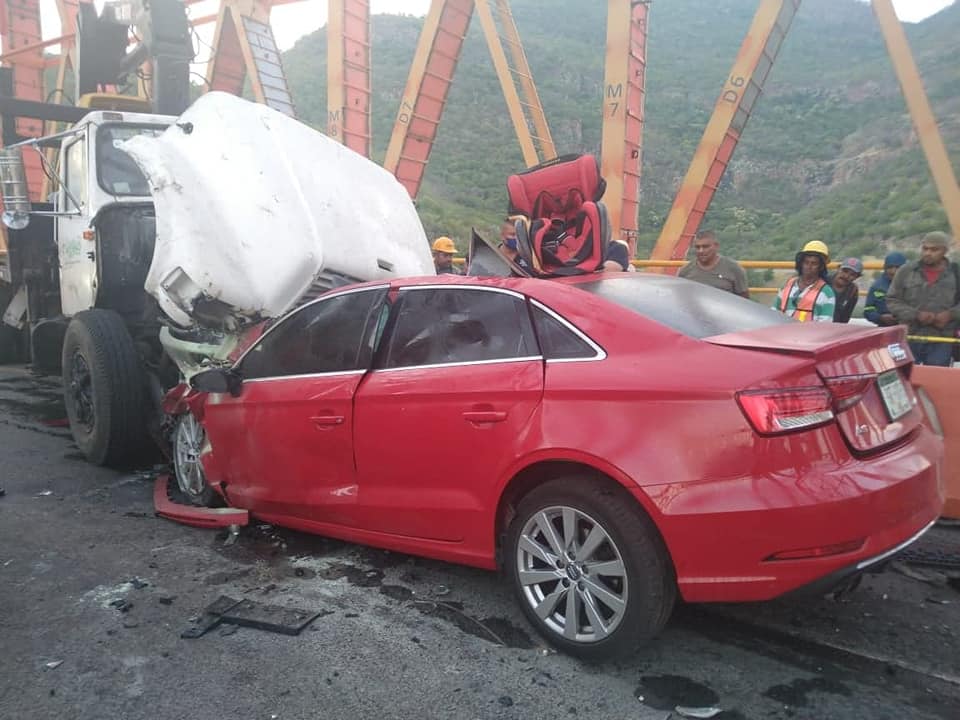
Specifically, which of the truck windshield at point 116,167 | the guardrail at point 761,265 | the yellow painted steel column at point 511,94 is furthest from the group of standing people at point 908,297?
the yellow painted steel column at point 511,94

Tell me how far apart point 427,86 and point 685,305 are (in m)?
9.45

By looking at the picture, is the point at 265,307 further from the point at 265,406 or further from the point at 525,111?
the point at 525,111

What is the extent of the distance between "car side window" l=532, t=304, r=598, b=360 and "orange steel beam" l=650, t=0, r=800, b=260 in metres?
7.61

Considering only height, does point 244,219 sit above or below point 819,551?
above

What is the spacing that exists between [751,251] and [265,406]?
28.5 metres

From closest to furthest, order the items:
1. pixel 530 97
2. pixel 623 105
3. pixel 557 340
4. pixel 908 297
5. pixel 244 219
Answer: pixel 557 340 < pixel 244 219 < pixel 908 297 < pixel 623 105 < pixel 530 97

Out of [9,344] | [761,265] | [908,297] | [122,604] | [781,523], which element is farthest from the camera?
[9,344]

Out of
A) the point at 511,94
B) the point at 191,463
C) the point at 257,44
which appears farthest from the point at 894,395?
the point at 257,44

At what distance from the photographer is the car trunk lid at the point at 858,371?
8.53ft

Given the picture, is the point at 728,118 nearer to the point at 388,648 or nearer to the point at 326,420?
the point at 326,420

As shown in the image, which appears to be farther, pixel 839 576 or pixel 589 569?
pixel 589 569

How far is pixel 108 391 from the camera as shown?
543cm

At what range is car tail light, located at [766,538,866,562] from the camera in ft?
8.11

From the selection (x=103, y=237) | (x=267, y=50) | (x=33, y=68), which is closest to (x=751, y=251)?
(x=267, y=50)
